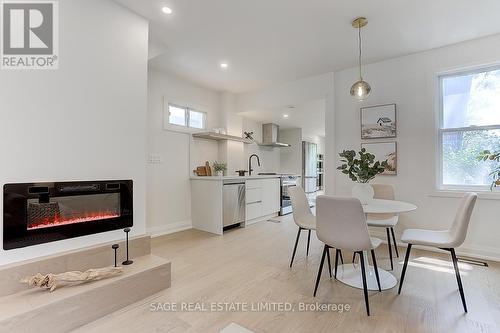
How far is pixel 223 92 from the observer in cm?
498

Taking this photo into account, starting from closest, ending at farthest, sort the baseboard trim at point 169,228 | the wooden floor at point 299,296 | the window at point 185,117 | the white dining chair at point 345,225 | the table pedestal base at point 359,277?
the wooden floor at point 299,296 → the white dining chair at point 345,225 → the table pedestal base at point 359,277 → the baseboard trim at point 169,228 → the window at point 185,117

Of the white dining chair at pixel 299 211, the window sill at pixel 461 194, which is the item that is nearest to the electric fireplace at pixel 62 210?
the white dining chair at pixel 299 211

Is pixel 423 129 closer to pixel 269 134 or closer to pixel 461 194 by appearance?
pixel 461 194

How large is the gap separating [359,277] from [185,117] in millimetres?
3576

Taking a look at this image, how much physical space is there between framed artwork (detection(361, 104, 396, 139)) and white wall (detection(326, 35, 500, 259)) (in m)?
0.08

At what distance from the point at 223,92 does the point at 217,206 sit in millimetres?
2426

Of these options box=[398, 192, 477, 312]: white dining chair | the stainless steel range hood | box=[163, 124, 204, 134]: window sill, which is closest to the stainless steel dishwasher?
box=[163, 124, 204, 134]: window sill

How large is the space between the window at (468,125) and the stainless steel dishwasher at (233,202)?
2.93 metres

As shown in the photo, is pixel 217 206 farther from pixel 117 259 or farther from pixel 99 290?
pixel 99 290

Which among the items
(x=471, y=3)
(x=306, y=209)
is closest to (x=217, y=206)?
(x=306, y=209)

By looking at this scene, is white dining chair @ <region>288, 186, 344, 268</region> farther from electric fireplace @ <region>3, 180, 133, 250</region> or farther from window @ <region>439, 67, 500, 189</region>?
window @ <region>439, 67, 500, 189</region>

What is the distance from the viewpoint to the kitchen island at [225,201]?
3.93 m

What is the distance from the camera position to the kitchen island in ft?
12.9

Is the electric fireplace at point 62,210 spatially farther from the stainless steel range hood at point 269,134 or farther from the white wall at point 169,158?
the stainless steel range hood at point 269,134
